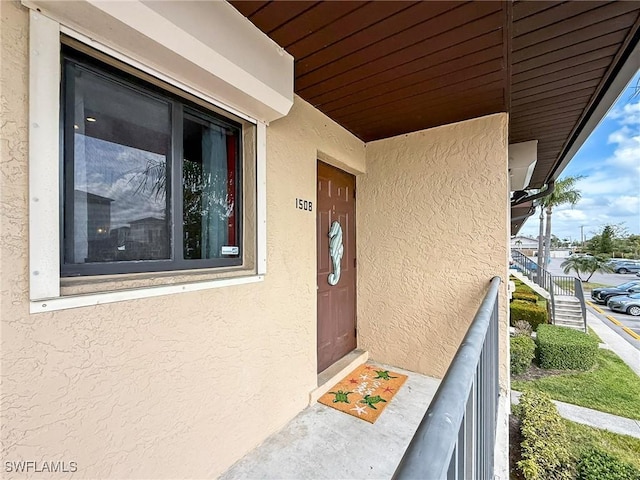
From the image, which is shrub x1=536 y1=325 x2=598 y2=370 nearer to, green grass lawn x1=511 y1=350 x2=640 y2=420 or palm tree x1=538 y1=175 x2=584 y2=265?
green grass lawn x1=511 y1=350 x2=640 y2=420

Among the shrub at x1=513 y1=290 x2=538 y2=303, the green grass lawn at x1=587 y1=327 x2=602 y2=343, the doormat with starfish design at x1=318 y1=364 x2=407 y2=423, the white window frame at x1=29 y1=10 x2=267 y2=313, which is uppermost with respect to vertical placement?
the white window frame at x1=29 y1=10 x2=267 y2=313

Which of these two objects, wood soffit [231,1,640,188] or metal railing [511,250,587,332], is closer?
wood soffit [231,1,640,188]

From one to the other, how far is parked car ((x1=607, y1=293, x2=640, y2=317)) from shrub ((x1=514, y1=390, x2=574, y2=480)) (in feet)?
43.2

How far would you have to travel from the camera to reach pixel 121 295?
1.28 m

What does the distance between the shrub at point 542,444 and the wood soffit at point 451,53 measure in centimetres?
296

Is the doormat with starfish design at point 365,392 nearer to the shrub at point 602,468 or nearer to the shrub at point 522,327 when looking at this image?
the shrub at point 602,468

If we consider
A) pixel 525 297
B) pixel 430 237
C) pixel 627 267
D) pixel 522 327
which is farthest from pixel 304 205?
pixel 627 267

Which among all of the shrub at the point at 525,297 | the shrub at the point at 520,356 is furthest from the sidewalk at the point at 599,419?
the shrub at the point at 525,297

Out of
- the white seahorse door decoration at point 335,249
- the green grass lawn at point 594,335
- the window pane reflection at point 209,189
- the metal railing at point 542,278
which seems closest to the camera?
the window pane reflection at point 209,189

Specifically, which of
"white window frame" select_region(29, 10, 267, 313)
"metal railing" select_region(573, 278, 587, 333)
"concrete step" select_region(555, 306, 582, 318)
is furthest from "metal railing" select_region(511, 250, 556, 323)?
"white window frame" select_region(29, 10, 267, 313)

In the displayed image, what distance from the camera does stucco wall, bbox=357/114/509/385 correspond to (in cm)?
271

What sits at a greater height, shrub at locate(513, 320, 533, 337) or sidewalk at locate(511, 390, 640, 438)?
shrub at locate(513, 320, 533, 337)

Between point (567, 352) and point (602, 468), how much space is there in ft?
13.6

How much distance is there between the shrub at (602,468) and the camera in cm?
219
